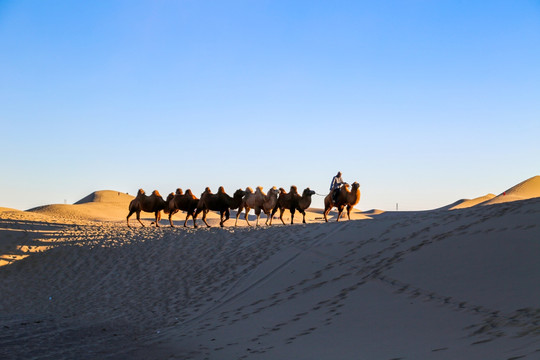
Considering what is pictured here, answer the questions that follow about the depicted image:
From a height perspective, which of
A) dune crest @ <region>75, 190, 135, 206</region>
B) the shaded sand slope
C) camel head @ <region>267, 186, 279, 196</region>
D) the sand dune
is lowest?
the shaded sand slope

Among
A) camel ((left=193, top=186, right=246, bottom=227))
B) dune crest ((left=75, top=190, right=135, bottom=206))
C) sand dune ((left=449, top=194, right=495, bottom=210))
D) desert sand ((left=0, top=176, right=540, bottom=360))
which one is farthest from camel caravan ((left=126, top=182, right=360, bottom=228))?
dune crest ((left=75, top=190, right=135, bottom=206))

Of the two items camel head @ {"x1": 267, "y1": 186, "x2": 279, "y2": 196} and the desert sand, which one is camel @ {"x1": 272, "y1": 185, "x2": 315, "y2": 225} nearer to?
camel head @ {"x1": 267, "y1": 186, "x2": 279, "y2": 196}

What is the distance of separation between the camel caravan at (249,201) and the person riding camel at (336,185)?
0.05 meters

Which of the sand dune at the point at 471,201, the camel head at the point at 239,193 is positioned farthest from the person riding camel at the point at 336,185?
the sand dune at the point at 471,201

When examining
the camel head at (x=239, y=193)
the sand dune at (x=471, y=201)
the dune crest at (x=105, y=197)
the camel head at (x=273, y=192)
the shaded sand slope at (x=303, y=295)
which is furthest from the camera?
the dune crest at (x=105, y=197)

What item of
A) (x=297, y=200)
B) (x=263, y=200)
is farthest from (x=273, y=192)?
(x=297, y=200)

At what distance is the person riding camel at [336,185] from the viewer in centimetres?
2398

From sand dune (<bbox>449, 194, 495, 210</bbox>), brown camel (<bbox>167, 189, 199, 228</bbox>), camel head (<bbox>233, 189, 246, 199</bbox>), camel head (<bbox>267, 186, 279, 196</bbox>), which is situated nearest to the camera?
camel head (<bbox>267, 186, 279, 196</bbox>)

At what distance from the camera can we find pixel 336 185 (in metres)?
24.6

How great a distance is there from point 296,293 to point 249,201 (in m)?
14.0

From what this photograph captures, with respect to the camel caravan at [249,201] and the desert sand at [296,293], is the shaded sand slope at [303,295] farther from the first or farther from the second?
the camel caravan at [249,201]

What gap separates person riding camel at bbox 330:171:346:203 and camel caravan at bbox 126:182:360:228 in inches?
1.8

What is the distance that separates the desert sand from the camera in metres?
7.50

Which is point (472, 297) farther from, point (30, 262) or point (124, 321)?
point (30, 262)
